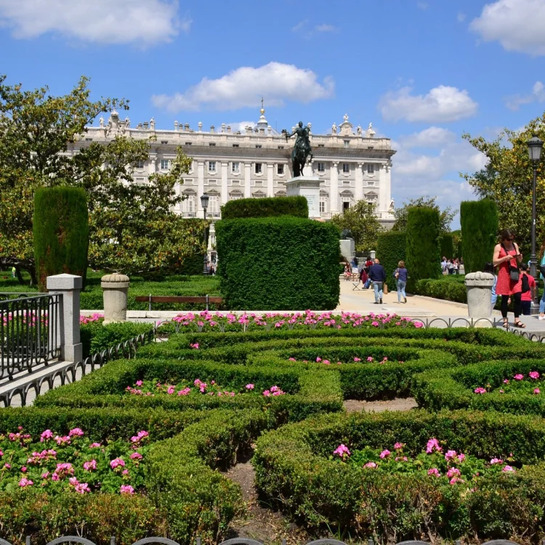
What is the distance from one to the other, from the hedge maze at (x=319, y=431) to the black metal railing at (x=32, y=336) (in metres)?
0.98

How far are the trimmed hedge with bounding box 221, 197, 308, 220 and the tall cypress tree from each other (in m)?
6.50

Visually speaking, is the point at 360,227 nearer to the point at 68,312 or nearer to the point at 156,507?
the point at 68,312

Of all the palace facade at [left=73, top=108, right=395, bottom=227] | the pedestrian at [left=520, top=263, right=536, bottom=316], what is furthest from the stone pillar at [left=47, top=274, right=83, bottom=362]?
the palace facade at [left=73, top=108, right=395, bottom=227]

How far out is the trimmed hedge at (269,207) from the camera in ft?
70.0

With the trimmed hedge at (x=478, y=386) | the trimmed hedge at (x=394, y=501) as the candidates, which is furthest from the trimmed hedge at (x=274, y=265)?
the trimmed hedge at (x=394, y=501)

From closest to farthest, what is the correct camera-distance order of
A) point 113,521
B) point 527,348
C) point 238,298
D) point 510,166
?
point 113,521 < point 527,348 < point 238,298 < point 510,166

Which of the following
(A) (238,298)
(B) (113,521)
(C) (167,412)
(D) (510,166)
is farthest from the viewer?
(D) (510,166)

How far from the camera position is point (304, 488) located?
3.77 meters

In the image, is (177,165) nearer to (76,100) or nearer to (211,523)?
(76,100)

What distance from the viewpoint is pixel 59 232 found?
1517 centimetres

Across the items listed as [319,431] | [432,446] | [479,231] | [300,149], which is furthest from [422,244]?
[319,431]

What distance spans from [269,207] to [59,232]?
312 inches

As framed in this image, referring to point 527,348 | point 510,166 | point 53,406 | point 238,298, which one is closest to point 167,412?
point 53,406

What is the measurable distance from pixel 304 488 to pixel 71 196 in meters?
13.0
